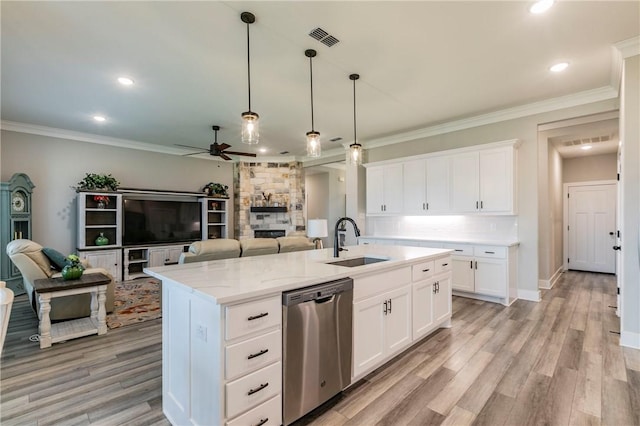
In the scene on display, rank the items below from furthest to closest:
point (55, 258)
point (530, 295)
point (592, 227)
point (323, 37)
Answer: point (592, 227) → point (530, 295) → point (55, 258) → point (323, 37)

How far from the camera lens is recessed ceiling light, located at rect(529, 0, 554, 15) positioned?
233 cm

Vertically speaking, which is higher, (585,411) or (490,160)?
(490,160)

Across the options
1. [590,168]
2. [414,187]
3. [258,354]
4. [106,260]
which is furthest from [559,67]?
[106,260]

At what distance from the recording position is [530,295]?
458cm

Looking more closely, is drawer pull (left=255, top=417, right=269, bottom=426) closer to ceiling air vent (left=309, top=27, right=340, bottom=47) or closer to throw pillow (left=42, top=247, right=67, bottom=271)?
ceiling air vent (left=309, top=27, right=340, bottom=47)

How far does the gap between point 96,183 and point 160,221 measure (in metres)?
1.47

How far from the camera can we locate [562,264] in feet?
23.0

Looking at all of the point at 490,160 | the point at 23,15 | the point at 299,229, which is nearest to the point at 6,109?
the point at 23,15

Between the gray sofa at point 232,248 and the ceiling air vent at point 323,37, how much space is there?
7.99 ft

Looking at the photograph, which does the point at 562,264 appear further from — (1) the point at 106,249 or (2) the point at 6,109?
(2) the point at 6,109

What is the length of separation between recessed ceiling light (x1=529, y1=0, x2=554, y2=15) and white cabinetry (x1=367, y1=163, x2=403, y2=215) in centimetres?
353

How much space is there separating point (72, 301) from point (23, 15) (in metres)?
3.03

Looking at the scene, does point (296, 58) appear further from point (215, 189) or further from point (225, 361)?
point (215, 189)

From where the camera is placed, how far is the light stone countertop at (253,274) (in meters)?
1.63
